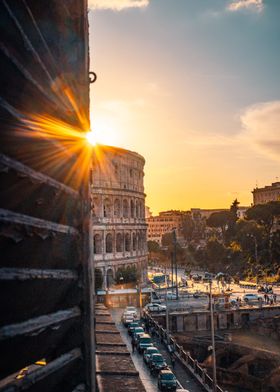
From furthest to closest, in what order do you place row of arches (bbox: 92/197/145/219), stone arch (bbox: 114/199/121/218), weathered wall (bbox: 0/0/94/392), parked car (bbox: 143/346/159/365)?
stone arch (bbox: 114/199/121/218), row of arches (bbox: 92/197/145/219), parked car (bbox: 143/346/159/365), weathered wall (bbox: 0/0/94/392)

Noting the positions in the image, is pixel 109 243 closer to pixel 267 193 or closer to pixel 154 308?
pixel 154 308

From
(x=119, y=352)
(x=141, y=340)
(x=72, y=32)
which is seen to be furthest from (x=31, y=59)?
(x=141, y=340)

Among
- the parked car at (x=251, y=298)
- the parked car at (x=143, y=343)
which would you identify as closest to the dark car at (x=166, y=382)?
the parked car at (x=143, y=343)

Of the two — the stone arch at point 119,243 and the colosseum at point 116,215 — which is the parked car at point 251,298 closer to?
the colosseum at point 116,215

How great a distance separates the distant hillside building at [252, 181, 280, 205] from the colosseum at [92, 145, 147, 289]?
65235 millimetres

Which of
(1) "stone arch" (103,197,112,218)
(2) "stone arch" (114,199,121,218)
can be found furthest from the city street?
(2) "stone arch" (114,199,121,218)

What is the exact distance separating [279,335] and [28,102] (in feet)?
122

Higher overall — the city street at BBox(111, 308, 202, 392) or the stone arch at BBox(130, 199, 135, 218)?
the stone arch at BBox(130, 199, 135, 218)

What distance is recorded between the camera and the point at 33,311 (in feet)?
6.26

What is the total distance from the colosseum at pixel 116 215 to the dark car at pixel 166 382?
2193cm

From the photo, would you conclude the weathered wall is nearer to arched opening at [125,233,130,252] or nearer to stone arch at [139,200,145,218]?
arched opening at [125,233,130,252]

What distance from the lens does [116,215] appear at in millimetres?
45156

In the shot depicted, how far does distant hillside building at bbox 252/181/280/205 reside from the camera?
107688 millimetres

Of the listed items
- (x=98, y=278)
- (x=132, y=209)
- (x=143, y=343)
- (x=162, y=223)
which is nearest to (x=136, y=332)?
(x=143, y=343)
